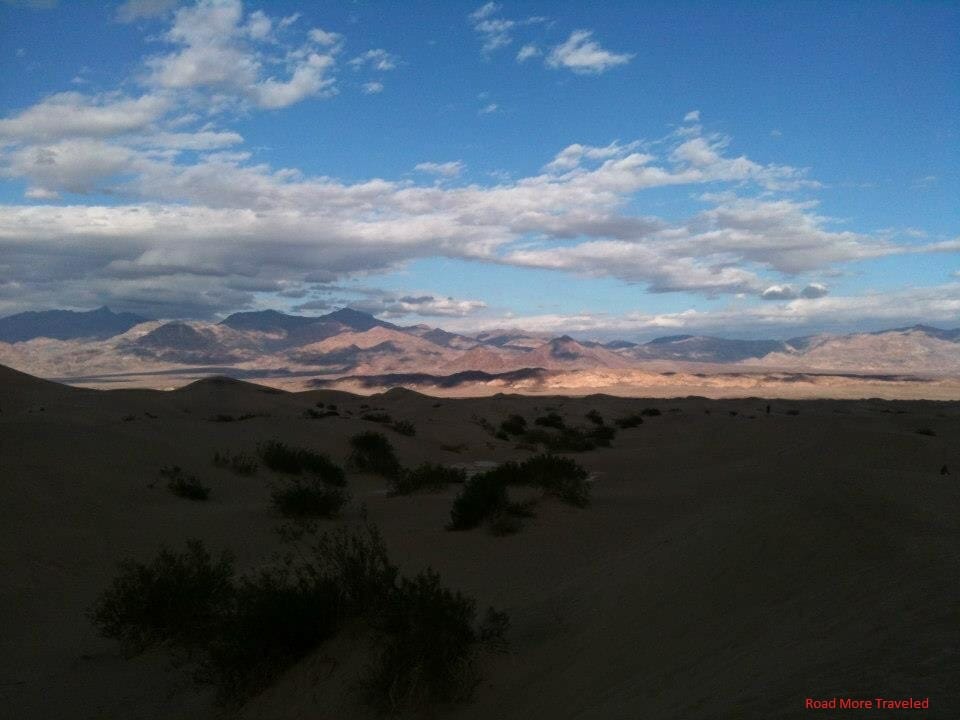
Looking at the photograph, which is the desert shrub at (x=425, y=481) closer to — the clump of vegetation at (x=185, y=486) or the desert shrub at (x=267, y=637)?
the clump of vegetation at (x=185, y=486)

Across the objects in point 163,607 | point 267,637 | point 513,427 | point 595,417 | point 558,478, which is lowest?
point 513,427

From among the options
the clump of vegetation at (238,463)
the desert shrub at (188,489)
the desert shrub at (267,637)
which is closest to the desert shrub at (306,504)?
the desert shrub at (188,489)

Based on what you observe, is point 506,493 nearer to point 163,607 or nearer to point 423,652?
point 163,607

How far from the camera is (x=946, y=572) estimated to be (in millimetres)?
5777

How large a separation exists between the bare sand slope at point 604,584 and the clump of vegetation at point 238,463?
2.59 feet

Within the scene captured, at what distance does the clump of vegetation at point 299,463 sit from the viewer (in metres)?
18.1

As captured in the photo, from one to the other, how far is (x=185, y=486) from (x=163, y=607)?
28.1 ft

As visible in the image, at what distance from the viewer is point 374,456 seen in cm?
2158

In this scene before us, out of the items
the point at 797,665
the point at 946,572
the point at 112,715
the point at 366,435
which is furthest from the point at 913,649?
the point at 366,435

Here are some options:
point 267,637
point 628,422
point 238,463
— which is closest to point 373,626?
point 267,637

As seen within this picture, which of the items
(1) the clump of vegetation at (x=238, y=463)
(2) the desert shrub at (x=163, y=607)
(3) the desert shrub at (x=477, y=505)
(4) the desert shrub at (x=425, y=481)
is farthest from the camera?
(1) the clump of vegetation at (x=238, y=463)

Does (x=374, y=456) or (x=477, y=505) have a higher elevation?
(x=477, y=505)

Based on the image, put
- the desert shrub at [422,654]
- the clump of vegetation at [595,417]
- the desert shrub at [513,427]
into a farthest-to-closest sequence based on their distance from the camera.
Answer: the clump of vegetation at [595,417]
the desert shrub at [513,427]
the desert shrub at [422,654]

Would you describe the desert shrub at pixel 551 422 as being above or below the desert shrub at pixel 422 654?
below
